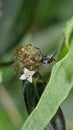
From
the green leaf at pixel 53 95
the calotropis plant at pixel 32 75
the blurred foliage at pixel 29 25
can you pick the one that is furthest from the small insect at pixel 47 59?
the blurred foliage at pixel 29 25

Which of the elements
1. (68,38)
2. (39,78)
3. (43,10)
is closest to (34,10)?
A: (43,10)

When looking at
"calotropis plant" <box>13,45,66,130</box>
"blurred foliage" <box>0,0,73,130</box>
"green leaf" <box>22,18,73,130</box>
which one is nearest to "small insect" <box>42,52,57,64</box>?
"calotropis plant" <box>13,45,66,130</box>

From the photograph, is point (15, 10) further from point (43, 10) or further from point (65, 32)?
point (65, 32)

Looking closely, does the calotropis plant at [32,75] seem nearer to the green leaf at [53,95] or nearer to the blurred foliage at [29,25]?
the green leaf at [53,95]

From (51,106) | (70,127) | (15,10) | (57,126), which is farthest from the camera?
(15,10)

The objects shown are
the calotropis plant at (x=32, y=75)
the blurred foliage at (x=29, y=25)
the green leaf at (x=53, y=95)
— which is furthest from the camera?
the blurred foliage at (x=29, y=25)

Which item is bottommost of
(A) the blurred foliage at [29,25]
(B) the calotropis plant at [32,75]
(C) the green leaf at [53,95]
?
(A) the blurred foliage at [29,25]

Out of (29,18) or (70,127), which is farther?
(29,18)
